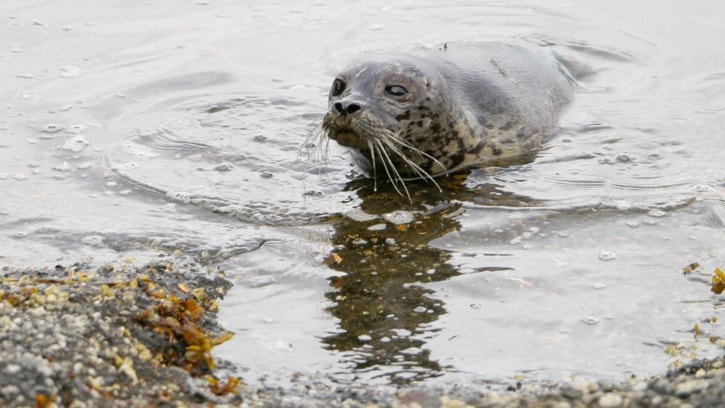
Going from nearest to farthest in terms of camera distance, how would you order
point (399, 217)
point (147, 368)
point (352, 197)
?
point (147, 368)
point (399, 217)
point (352, 197)

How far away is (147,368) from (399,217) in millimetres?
2702

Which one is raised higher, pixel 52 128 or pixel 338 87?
pixel 338 87

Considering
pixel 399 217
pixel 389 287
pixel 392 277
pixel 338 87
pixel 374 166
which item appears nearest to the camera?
pixel 389 287

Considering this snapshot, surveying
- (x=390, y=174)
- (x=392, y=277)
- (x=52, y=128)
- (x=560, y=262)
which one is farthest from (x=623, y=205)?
(x=52, y=128)

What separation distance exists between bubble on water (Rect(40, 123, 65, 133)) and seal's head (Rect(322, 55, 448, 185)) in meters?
2.06

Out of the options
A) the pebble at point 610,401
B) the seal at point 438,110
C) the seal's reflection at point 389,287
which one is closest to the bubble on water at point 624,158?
the seal at point 438,110

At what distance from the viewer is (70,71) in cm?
853

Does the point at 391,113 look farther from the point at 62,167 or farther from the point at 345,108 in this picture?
the point at 62,167

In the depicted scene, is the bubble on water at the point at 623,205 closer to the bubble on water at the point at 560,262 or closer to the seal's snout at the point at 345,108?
the bubble on water at the point at 560,262

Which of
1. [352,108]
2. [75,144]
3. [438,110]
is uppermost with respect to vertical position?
[352,108]

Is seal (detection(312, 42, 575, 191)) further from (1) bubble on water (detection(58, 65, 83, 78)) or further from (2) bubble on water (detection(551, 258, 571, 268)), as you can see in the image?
(1) bubble on water (detection(58, 65, 83, 78))

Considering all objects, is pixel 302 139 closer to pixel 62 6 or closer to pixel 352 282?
pixel 352 282

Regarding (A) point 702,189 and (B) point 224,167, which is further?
(B) point 224,167

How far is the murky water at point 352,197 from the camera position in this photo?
441 cm
